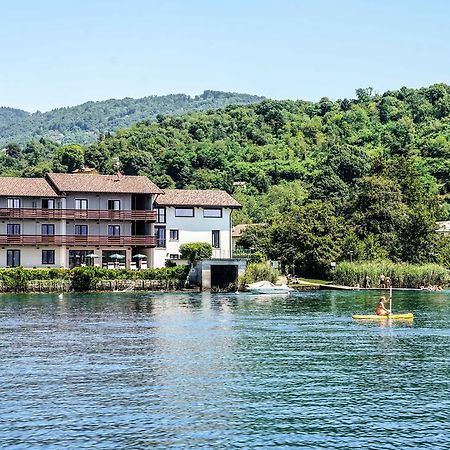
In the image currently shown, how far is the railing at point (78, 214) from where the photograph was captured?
89625 mm

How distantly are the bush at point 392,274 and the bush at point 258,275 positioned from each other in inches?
383

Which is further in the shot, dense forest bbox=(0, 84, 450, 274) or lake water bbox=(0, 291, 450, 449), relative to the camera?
dense forest bbox=(0, 84, 450, 274)

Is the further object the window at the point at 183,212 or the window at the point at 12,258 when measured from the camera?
the window at the point at 183,212

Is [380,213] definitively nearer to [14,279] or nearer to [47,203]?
[47,203]

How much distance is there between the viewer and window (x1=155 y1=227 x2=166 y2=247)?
315 ft

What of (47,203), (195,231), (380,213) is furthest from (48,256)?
(380,213)

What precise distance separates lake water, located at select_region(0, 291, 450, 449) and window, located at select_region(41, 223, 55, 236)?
3266 cm

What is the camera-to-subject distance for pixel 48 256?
301ft

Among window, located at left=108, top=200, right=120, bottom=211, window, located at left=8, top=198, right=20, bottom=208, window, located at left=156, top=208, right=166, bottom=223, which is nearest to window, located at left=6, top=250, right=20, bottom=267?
window, located at left=8, top=198, right=20, bottom=208

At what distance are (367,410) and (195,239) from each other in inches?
2739

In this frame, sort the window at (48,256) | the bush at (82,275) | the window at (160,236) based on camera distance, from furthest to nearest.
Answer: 1. the window at (160,236)
2. the window at (48,256)
3. the bush at (82,275)

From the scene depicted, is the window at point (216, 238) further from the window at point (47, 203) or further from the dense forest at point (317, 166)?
the window at point (47, 203)

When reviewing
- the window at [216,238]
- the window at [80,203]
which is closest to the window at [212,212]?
the window at [216,238]

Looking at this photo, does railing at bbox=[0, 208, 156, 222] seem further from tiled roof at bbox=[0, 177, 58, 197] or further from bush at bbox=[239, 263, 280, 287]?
bush at bbox=[239, 263, 280, 287]
